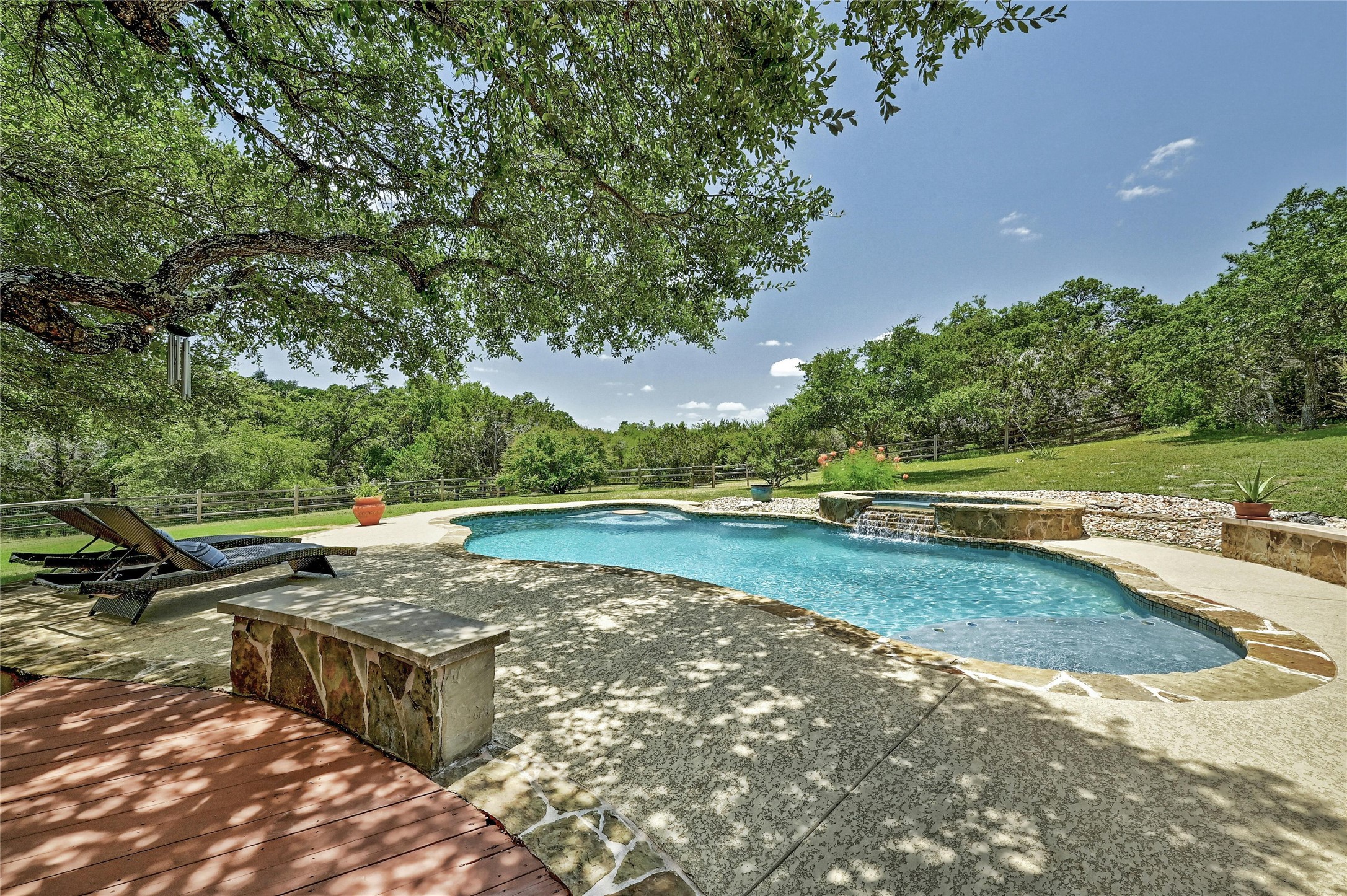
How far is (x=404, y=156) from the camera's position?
5.32 m

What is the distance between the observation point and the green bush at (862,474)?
46.6 ft

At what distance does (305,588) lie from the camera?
2984 millimetres

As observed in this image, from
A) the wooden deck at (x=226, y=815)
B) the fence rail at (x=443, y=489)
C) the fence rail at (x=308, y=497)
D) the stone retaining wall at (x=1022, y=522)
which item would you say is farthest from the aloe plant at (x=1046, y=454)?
the wooden deck at (x=226, y=815)

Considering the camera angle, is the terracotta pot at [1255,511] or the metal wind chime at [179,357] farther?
the terracotta pot at [1255,511]

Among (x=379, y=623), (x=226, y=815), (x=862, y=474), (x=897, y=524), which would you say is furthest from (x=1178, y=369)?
(x=226, y=815)

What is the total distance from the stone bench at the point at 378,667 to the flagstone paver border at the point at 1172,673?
283cm

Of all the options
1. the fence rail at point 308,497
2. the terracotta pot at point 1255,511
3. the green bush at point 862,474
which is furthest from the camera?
the green bush at point 862,474

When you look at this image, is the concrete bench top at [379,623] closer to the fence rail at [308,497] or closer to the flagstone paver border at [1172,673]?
the flagstone paver border at [1172,673]

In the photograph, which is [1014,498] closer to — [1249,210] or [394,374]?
[394,374]

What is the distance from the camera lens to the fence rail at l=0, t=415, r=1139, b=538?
13219 mm

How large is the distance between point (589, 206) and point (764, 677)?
5.27 metres

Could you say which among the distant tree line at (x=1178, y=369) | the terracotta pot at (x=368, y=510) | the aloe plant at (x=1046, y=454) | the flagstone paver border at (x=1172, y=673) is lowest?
the flagstone paver border at (x=1172, y=673)

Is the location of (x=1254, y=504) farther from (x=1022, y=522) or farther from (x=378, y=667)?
(x=378, y=667)

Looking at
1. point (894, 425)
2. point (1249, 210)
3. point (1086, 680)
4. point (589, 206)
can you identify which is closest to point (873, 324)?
point (894, 425)
